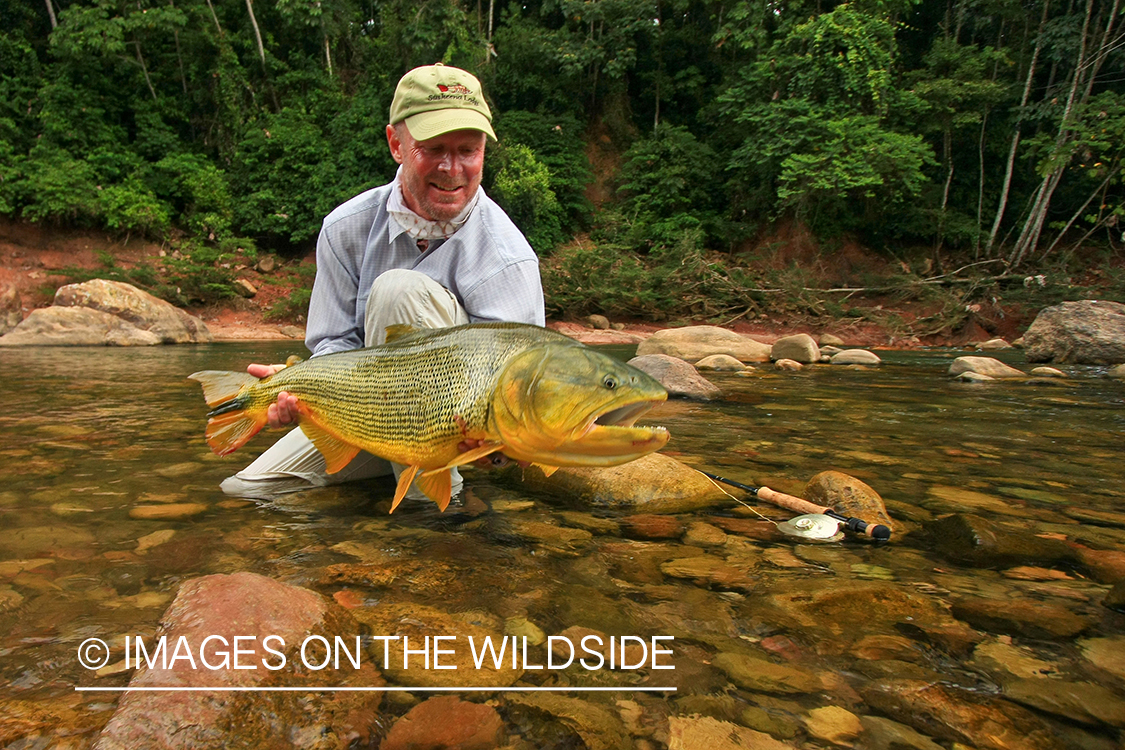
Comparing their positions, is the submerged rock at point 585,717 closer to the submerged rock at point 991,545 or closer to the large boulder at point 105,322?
the submerged rock at point 991,545

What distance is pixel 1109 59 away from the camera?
21.0 metres

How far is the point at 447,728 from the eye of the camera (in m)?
1.57

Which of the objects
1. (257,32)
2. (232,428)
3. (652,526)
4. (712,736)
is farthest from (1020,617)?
(257,32)

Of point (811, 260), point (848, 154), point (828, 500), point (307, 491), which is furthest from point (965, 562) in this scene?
point (811, 260)

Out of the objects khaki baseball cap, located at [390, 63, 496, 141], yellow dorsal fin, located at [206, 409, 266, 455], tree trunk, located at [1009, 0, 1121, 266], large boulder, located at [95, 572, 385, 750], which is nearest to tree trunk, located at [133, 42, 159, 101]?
khaki baseball cap, located at [390, 63, 496, 141]

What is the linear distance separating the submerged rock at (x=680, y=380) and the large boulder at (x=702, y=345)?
4472mm

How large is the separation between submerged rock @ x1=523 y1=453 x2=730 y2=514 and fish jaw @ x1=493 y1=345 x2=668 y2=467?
52.0 inches

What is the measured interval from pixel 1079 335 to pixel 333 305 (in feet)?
41.5

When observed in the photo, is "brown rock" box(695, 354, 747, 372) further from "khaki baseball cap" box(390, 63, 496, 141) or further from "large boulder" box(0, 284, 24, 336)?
"large boulder" box(0, 284, 24, 336)

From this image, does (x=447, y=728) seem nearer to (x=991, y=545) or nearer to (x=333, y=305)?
(x=991, y=545)

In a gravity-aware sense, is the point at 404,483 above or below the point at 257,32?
below

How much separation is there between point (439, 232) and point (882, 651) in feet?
8.27

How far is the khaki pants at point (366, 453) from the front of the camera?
2896 mm

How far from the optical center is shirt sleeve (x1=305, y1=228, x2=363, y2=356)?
3.41 meters
